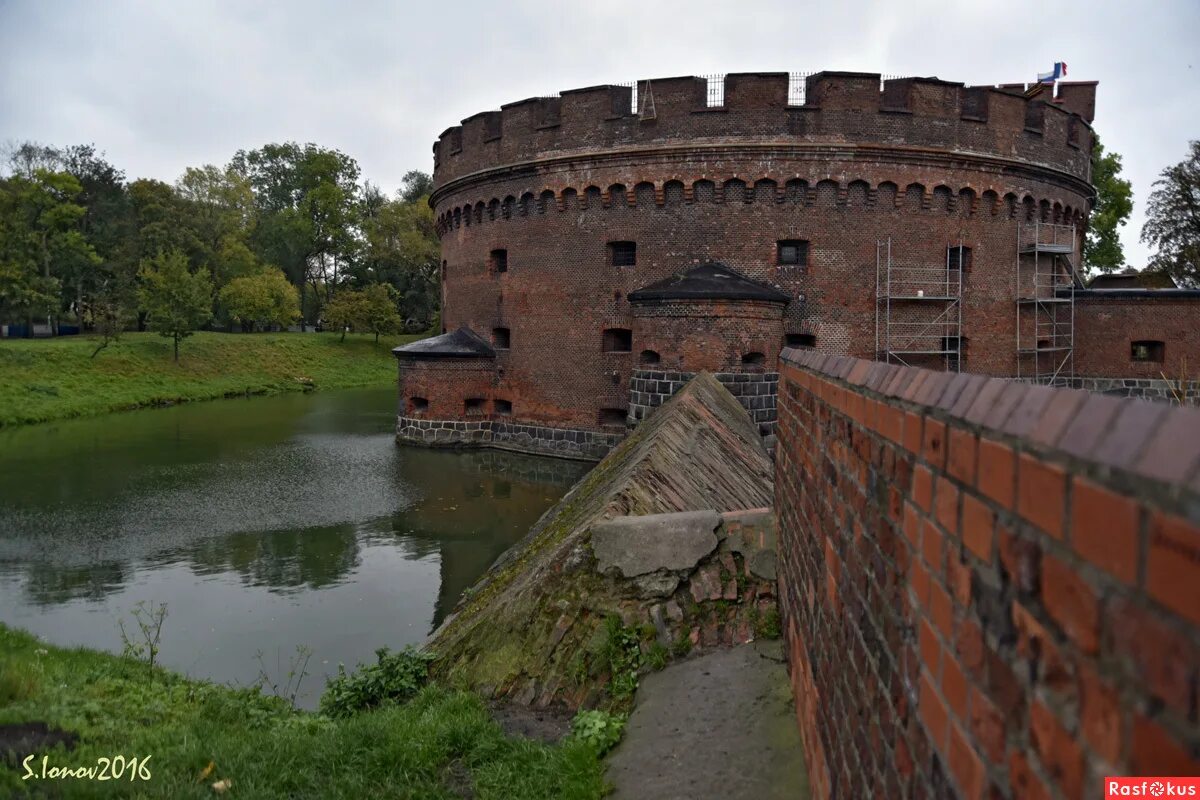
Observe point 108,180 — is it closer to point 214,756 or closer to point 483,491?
point 483,491

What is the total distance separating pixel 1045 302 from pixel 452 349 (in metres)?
12.9

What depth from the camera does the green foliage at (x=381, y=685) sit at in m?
5.50

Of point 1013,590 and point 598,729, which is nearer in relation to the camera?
point 1013,590

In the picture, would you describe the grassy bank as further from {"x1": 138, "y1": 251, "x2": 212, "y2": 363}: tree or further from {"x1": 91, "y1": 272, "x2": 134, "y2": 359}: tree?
{"x1": 138, "y1": 251, "x2": 212, "y2": 363}: tree

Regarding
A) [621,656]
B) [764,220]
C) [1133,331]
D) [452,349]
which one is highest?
[764,220]

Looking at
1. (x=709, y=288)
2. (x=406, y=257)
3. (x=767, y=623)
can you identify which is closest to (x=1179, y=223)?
(x=709, y=288)

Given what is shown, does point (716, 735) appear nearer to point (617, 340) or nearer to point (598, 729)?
point (598, 729)

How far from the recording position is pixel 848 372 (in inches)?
109

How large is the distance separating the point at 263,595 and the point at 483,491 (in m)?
5.77

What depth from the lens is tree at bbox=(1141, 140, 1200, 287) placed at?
88.8 feet

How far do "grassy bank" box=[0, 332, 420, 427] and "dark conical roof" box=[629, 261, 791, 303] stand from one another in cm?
1933

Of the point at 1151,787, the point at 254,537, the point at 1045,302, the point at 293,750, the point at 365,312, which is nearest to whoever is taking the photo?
the point at 1151,787

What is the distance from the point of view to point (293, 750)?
4.45 m

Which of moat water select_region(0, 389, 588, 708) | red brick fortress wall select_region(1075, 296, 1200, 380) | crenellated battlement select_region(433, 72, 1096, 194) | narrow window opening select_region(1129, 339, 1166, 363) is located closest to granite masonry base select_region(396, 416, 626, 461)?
moat water select_region(0, 389, 588, 708)
